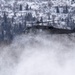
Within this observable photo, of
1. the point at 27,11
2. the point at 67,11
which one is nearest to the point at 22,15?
the point at 27,11

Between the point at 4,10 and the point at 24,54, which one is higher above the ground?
the point at 24,54

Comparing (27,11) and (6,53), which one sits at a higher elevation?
(6,53)

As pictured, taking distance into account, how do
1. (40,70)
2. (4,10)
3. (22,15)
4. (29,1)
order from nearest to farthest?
(40,70), (22,15), (4,10), (29,1)

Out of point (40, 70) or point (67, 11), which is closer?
point (40, 70)

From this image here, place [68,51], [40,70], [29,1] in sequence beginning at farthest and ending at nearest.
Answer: [29,1]
[68,51]
[40,70]

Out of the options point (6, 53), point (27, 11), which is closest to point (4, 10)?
point (27, 11)

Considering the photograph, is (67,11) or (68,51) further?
(67,11)

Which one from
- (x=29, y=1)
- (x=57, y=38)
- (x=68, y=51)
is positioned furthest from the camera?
(x=29, y=1)

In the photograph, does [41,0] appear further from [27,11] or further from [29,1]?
[27,11]

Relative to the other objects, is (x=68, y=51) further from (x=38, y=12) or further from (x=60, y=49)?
(x=38, y=12)
